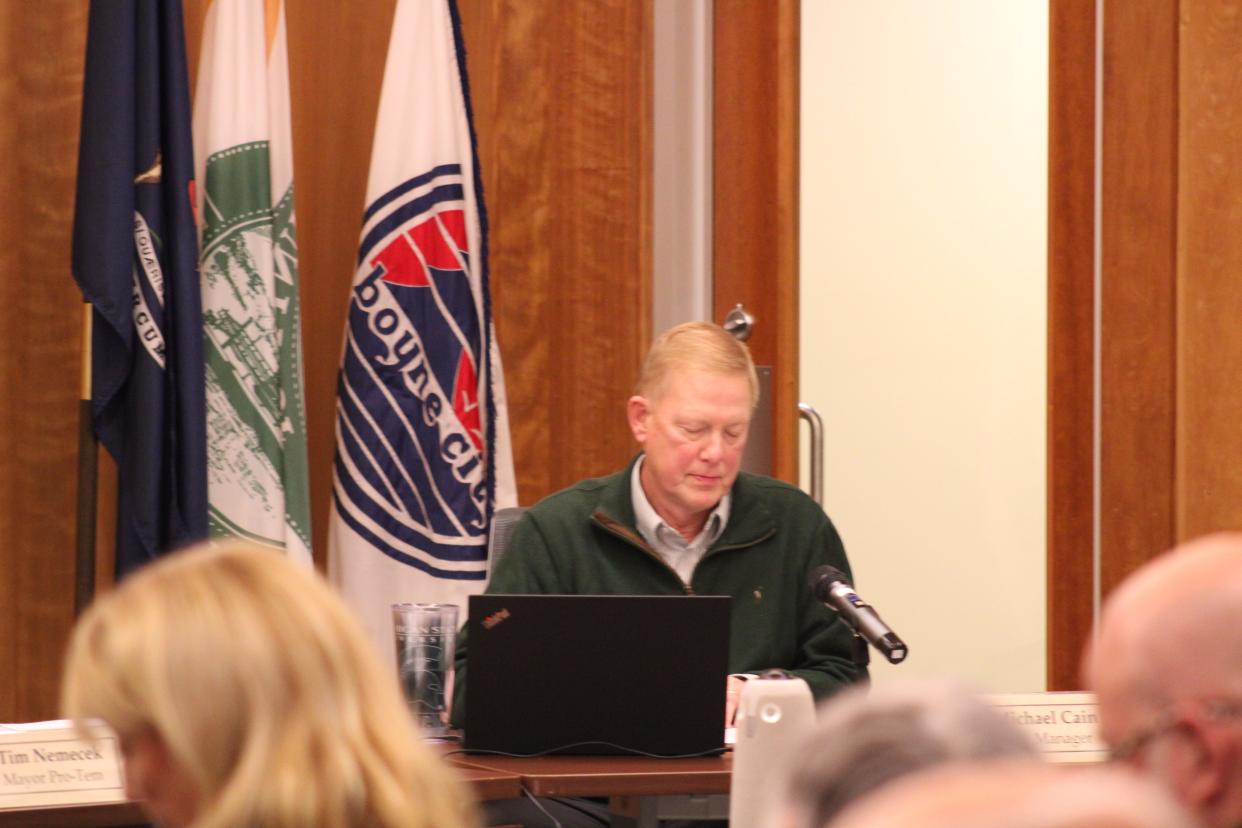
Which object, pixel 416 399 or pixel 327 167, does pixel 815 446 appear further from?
pixel 327 167

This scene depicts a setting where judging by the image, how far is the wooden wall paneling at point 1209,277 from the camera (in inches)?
174

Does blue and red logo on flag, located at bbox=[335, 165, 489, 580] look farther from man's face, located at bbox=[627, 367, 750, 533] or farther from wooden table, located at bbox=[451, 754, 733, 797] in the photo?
wooden table, located at bbox=[451, 754, 733, 797]

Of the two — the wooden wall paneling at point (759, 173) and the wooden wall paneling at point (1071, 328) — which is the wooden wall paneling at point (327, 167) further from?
the wooden wall paneling at point (1071, 328)

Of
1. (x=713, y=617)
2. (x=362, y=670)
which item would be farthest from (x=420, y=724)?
(x=362, y=670)

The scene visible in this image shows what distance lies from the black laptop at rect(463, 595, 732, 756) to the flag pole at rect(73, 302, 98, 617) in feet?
5.39

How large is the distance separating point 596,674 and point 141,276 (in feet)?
6.65

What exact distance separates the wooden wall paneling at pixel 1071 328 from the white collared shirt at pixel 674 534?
1.62 metres

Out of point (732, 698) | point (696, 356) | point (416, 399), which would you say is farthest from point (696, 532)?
point (416, 399)

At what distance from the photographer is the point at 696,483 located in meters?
3.45

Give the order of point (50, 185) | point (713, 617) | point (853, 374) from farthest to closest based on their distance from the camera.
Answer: point (853, 374), point (50, 185), point (713, 617)

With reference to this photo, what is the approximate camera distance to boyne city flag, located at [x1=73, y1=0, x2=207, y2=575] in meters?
4.22

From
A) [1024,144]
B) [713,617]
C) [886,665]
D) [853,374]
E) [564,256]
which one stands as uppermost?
[1024,144]

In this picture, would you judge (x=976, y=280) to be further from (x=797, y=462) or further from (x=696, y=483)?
(x=696, y=483)

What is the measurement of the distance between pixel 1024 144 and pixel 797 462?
1.13 m
